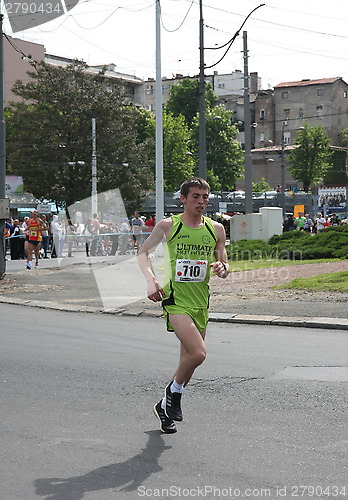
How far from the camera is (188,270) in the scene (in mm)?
5738

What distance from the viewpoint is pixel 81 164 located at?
5581 centimetres

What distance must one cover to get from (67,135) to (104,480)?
53.1 metres

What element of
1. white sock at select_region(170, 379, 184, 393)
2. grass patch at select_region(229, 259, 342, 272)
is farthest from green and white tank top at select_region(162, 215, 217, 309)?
grass patch at select_region(229, 259, 342, 272)

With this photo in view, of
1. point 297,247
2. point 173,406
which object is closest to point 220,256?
point 173,406

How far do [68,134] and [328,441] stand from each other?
52732 millimetres

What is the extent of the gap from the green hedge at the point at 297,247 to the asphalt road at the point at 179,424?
1239 centimetres

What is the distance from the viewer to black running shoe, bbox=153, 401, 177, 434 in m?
5.57

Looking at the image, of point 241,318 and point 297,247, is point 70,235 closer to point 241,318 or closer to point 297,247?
point 297,247

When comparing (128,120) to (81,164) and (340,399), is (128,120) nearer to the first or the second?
(81,164)

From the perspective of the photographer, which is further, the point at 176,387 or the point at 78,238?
the point at 78,238

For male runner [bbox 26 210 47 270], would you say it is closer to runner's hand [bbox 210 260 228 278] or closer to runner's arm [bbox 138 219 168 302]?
runner's arm [bbox 138 219 168 302]

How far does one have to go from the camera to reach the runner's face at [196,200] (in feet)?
19.0

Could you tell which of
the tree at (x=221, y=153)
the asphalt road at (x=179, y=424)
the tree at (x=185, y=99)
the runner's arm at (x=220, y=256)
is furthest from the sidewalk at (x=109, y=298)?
the tree at (x=185, y=99)

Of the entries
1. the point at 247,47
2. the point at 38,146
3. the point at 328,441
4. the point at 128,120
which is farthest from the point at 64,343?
the point at 128,120
